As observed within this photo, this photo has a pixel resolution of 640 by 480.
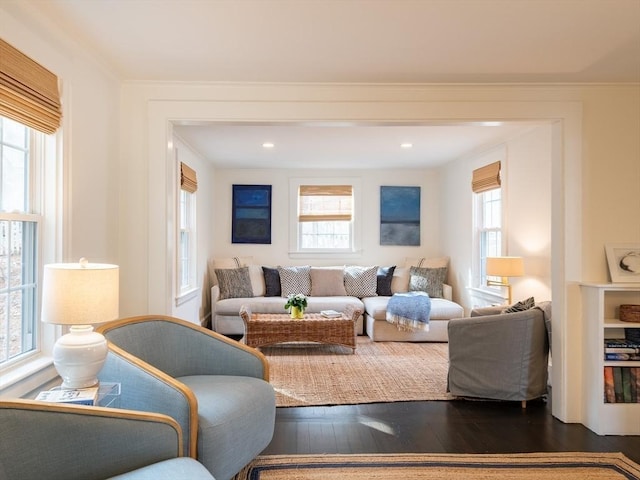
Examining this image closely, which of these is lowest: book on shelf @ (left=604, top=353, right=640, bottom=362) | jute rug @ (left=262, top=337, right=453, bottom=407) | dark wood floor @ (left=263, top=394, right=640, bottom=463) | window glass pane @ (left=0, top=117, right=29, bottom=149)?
dark wood floor @ (left=263, top=394, right=640, bottom=463)

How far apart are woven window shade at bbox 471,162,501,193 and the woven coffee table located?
229 cm

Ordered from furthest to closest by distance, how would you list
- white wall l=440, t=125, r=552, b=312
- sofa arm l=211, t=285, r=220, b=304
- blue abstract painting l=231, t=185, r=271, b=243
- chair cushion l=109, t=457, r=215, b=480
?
blue abstract painting l=231, t=185, r=271, b=243, sofa arm l=211, t=285, r=220, b=304, white wall l=440, t=125, r=552, b=312, chair cushion l=109, t=457, r=215, b=480

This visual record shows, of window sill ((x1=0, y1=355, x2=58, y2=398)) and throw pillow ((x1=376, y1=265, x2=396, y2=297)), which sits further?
throw pillow ((x1=376, y1=265, x2=396, y2=297))

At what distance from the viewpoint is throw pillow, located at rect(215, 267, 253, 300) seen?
6.01 m

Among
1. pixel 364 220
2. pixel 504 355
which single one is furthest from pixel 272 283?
pixel 504 355

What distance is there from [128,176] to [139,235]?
0.41 meters

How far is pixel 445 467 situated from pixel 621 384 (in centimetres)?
144

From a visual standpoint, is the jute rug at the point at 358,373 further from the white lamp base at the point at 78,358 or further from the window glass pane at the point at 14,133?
the window glass pane at the point at 14,133

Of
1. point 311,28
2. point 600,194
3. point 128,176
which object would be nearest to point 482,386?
point 600,194

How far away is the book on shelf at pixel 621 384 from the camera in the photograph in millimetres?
2885

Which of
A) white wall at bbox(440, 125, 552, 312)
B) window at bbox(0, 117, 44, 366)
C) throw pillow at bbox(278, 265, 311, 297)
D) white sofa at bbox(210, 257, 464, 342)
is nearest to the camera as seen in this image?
window at bbox(0, 117, 44, 366)

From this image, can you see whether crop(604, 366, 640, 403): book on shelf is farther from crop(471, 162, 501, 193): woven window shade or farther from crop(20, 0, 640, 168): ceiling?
crop(471, 162, 501, 193): woven window shade

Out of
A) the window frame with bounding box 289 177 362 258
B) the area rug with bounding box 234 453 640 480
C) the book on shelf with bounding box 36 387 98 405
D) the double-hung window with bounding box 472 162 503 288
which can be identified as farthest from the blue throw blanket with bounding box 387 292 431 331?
the book on shelf with bounding box 36 387 98 405

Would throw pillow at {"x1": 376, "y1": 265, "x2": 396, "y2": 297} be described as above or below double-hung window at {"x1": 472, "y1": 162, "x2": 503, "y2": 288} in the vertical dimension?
below
